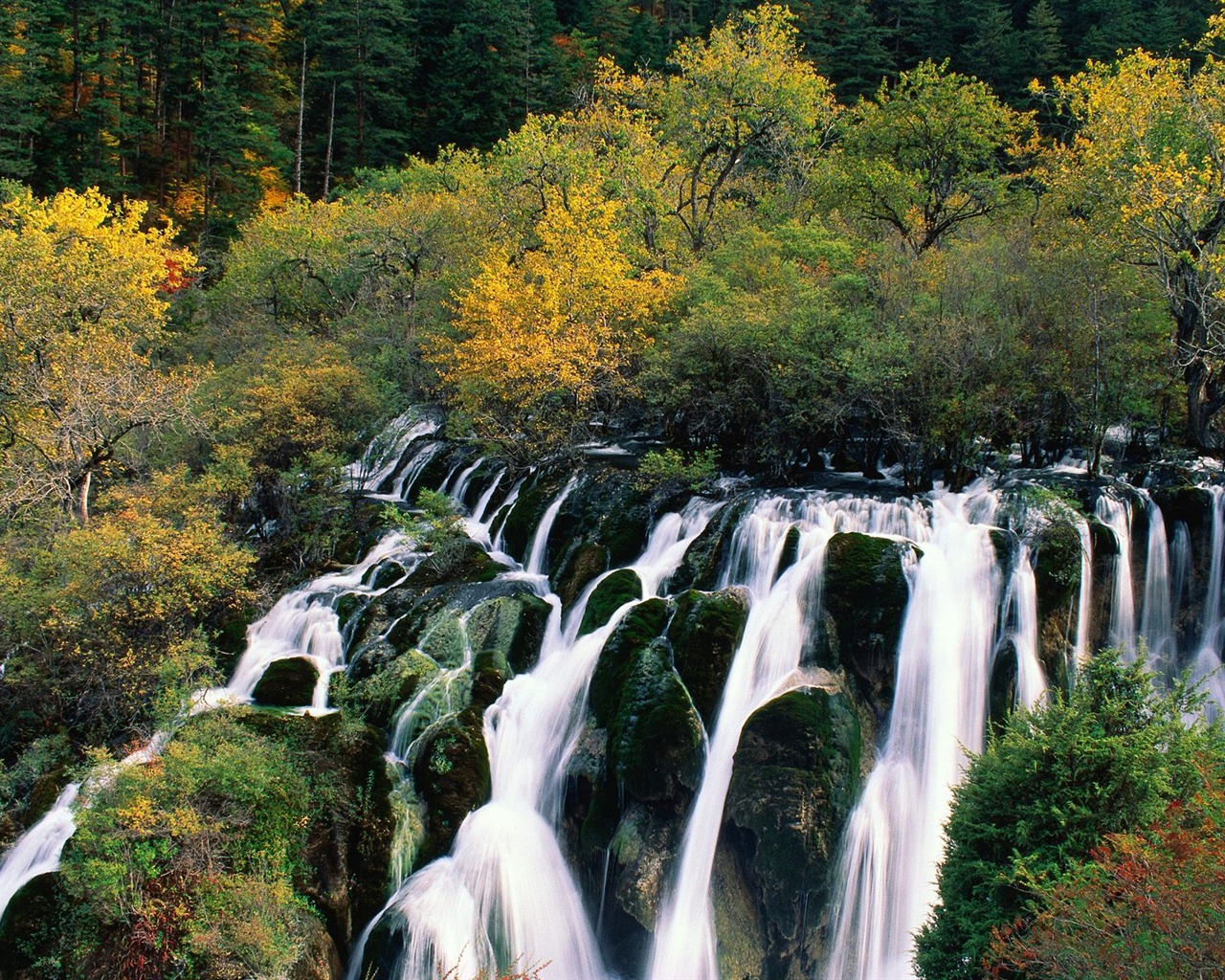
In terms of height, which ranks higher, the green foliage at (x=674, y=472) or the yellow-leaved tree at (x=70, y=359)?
the yellow-leaved tree at (x=70, y=359)

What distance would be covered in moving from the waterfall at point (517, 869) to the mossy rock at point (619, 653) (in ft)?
1.10

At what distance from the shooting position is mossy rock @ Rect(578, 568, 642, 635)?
14.1 meters

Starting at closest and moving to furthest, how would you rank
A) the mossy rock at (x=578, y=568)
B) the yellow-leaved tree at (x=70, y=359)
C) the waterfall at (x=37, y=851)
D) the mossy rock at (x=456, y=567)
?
1. the waterfall at (x=37, y=851)
2. the mossy rock at (x=578, y=568)
3. the mossy rock at (x=456, y=567)
4. the yellow-leaved tree at (x=70, y=359)

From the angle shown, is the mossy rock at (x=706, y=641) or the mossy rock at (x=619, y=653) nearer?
the mossy rock at (x=706, y=641)

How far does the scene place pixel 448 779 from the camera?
12023mm

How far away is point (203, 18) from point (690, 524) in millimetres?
43106

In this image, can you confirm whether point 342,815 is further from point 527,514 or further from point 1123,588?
point 1123,588

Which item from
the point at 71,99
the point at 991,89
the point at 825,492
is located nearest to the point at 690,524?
the point at 825,492

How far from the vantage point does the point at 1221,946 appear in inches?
207

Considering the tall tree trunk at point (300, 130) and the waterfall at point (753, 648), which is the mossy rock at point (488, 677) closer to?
the waterfall at point (753, 648)

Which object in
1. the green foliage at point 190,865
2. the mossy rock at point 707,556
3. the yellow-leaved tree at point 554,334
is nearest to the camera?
the green foliage at point 190,865

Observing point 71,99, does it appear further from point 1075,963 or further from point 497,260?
point 1075,963

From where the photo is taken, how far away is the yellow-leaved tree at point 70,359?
17594 millimetres

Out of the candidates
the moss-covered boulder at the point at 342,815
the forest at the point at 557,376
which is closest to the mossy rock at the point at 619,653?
the moss-covered boulder at the point at 342,815
